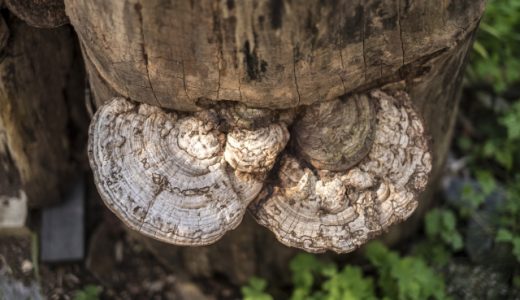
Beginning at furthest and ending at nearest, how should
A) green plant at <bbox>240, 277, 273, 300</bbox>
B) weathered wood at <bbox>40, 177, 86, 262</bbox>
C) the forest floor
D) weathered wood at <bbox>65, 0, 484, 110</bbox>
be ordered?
weathered wood at <bbox>40, 177, 86, 262</bbox> < the forest floor < green plant at <bbox>240, 277, 273, 300</bbox> < weathered wood at <bbox>65, 0, 484, 110</bbox>

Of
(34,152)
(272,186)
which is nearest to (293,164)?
(272,186)

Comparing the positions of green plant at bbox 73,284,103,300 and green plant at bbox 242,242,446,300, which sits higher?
green plant at bbox 242,242,446,300

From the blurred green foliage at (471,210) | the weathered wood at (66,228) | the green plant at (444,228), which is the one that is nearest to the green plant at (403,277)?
the blurred green foliage at (471,210)

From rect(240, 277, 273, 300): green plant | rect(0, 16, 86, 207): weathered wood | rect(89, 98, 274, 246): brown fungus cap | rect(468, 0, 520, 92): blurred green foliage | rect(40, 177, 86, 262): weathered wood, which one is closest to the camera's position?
rect(89, 98, 274, 246): brown fungus cap

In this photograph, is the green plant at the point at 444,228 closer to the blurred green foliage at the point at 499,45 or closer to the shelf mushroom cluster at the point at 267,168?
the blurred green foliage at the point at 499,45

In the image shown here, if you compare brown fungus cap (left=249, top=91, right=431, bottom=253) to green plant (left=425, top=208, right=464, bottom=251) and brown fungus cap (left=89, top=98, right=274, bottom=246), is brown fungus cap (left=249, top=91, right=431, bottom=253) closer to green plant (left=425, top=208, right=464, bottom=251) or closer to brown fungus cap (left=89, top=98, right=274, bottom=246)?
brown fungus cap (left=89, top=98, right=274, bottom=246)

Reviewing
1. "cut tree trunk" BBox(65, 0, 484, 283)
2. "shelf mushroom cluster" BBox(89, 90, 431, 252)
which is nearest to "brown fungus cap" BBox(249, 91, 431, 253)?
"shelf mushroom cluster" BBox(89, 90, 431, 252)

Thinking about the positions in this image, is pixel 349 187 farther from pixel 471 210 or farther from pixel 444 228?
pixel 471 210

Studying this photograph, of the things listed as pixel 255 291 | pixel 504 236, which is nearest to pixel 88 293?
pixel 255 291
